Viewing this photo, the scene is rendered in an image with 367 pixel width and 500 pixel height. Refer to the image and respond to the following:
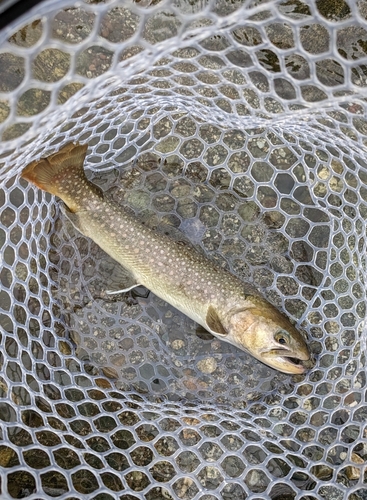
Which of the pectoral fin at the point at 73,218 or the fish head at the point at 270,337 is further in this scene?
the pectoral fin at the point at 73,218

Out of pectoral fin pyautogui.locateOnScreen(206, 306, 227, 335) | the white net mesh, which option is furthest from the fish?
the white net mesh

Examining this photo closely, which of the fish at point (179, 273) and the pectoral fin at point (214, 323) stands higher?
the fish at point (179, 273)

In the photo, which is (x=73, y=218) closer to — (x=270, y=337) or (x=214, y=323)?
(x=214, y=323)

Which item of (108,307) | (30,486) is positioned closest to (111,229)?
(108,307)

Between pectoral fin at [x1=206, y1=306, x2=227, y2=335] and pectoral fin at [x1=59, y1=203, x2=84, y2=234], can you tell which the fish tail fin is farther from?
pectoral fin at [x1=206, y1=306, x2=227, y2=335]

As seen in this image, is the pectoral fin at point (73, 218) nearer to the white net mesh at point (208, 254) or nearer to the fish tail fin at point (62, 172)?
the fish tail fin at point (62, 172)

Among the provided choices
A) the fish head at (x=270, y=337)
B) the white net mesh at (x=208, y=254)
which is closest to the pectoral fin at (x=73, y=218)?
the white net mesh at (x=208, y=254)
